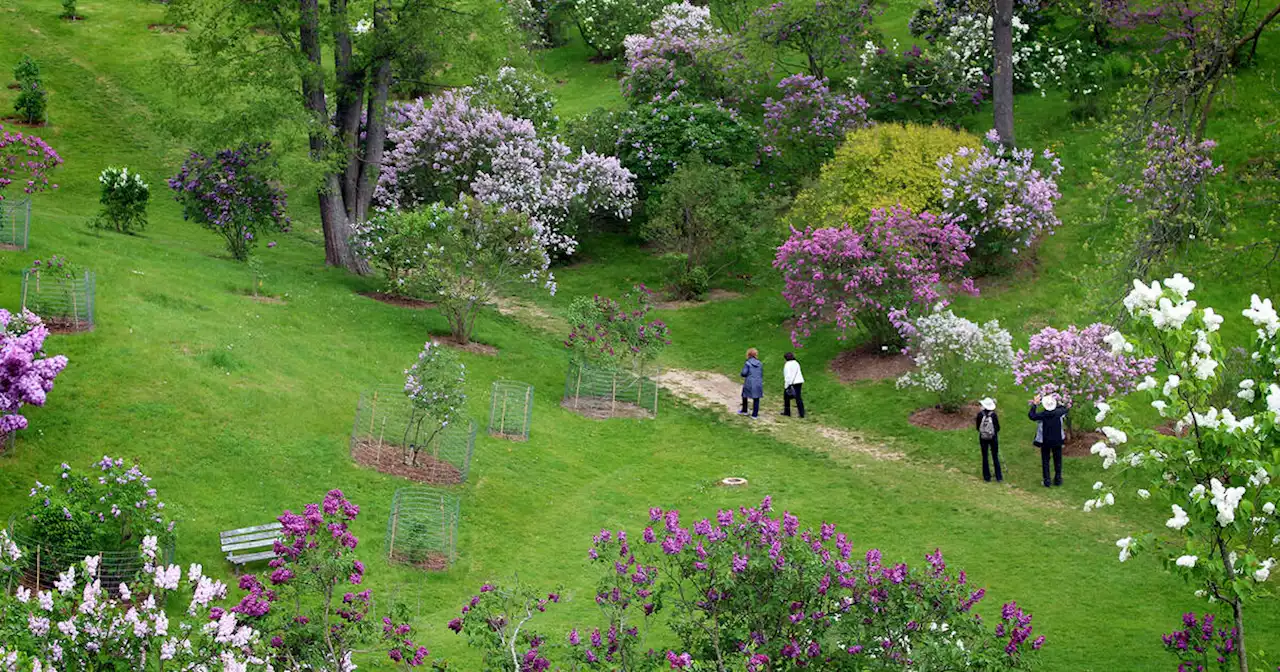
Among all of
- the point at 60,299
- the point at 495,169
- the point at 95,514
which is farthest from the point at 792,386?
the point at 95,514

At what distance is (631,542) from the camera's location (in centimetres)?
1764

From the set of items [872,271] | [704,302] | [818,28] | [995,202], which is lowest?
[704,302]

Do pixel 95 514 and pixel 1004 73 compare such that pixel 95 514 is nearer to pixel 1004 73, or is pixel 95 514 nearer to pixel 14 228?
pixel 14 228

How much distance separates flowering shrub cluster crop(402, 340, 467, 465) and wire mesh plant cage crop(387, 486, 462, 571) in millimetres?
1521

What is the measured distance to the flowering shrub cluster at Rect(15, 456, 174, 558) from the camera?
14.5m

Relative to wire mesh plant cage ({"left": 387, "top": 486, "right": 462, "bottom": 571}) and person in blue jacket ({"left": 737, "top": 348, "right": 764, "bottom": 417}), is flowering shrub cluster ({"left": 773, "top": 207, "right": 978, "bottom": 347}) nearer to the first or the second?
person in blue jacket ({"left": 737, "top": 348, "right": 764, "bottom": 417})

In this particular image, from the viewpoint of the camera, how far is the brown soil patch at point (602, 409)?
24625 millimetres

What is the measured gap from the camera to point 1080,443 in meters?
22.9

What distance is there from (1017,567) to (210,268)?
1808 cm

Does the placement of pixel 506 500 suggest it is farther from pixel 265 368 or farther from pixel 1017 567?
pixel 1017 567

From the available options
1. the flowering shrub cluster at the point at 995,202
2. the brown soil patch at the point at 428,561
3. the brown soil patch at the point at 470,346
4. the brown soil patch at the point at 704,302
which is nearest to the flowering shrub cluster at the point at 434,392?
the brown soil patch at the point at 428,561

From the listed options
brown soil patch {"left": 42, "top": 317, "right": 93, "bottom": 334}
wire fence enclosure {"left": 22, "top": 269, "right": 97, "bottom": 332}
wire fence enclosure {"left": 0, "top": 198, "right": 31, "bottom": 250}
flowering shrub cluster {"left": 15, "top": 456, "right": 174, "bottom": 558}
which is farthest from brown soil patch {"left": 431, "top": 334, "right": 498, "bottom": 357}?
flowering shrub cluster {"left": 15, "top": 456, "right": 174, "bottom": 558}

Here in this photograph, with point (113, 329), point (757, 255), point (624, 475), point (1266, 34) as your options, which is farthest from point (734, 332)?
point (1266, 34)

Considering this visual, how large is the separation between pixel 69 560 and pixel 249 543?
2024mm
